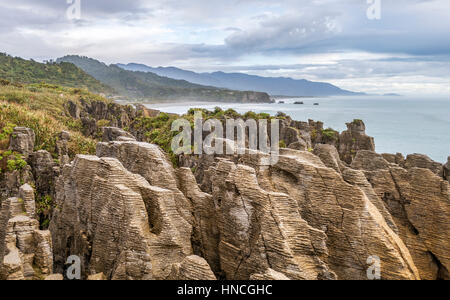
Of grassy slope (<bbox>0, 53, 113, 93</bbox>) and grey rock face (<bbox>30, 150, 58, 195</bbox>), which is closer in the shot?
grey rock face (<bbox>30, 150, 58, 195</bbox>)

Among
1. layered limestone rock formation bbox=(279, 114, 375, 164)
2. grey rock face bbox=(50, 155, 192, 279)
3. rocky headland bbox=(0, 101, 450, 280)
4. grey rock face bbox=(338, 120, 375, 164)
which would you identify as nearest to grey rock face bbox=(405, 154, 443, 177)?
rocky headland bbox=(0, 101, 450, 280)

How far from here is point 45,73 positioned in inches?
5167

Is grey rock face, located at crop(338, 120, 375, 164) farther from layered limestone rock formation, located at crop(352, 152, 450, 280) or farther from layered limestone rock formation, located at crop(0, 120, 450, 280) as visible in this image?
layered limestone rock formation, located at crop(0, 120, 450, 280)

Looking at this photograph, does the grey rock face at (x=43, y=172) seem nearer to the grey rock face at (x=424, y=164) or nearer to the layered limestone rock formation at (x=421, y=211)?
the layered limestone rock formation at (x=421, y=211)

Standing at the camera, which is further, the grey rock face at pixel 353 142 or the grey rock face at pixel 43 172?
the grey rock face at pixel 353 142

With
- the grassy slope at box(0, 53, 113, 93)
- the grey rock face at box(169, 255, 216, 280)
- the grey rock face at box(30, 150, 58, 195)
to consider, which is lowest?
the grey rock face at box(169, 255, 216, 280)

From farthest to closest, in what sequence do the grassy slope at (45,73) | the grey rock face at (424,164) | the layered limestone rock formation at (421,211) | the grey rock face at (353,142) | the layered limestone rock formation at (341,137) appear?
the grassy slope at (45,73), the grey rock face at (353,142), the layered limestone rock formation at (341,137), the grey rock face at (424,164), the layered limestone rock formation at (421,211)

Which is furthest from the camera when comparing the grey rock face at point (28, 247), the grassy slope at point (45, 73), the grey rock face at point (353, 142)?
the grassy slope at point (45, 73)

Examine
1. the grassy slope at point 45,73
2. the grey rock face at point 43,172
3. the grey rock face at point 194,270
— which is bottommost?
the grey rock face at point 194,270

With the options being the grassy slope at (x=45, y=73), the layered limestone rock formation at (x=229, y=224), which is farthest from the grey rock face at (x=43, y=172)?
the grassy slope at (x=45, y=73)

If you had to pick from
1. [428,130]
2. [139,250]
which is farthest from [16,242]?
[428,130]

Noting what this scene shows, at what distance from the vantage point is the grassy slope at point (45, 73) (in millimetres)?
118056

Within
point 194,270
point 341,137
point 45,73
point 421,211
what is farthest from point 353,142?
point 45,73

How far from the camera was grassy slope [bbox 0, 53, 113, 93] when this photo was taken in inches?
4648
